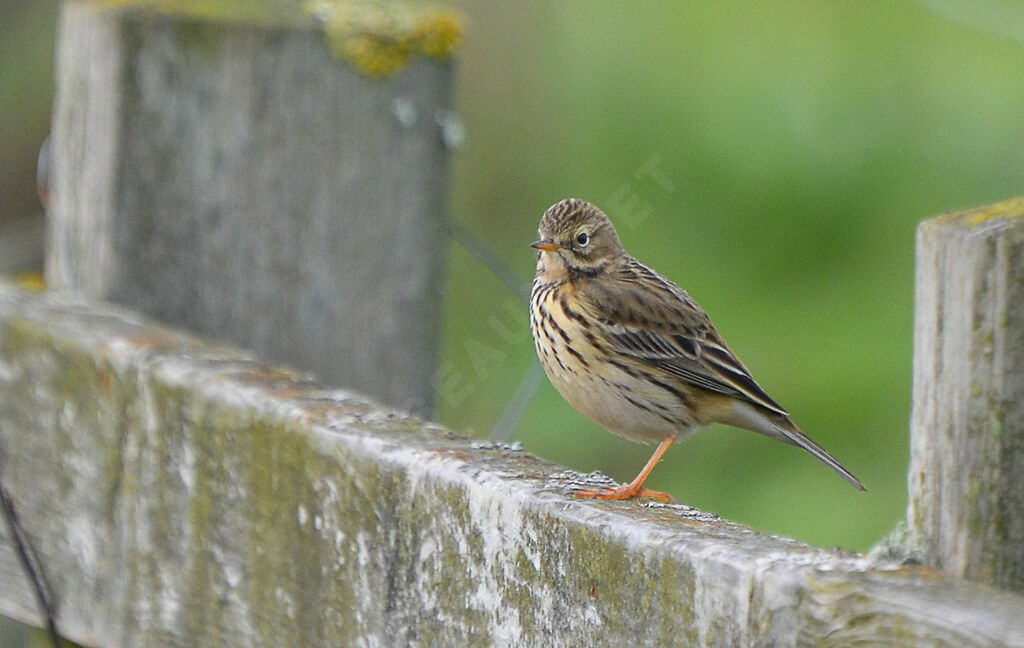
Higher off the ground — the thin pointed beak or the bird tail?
the thin pointed beak

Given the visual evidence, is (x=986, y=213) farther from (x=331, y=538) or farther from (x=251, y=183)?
(x=251, y=183)

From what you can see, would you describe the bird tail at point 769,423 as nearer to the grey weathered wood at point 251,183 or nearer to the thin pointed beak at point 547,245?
the thin pointed beak at point 547,245

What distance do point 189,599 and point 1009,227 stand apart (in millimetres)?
1817

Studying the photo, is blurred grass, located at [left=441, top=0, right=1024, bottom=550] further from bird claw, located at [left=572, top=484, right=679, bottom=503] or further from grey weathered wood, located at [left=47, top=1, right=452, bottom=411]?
bird claw, located at [left=572, top=484, right=679, bottom=503]

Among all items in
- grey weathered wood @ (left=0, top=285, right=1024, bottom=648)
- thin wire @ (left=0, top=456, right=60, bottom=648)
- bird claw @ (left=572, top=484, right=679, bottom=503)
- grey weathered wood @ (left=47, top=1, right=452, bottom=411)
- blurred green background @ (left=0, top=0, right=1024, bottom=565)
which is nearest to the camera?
grey weathered wood @ (left=0, top=285, right=1024, bottom=648)

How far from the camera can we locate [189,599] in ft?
9.04

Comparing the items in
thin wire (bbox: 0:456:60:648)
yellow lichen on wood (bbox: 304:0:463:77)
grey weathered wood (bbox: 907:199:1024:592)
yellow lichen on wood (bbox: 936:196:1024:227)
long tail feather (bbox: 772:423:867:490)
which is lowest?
thin wire (bbox: 0:456:60:648)

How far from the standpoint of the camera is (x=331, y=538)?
7.93 ft

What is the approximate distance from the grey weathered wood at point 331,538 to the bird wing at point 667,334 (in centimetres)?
120

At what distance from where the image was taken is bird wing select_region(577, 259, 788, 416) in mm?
3803

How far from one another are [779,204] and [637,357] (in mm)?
2427

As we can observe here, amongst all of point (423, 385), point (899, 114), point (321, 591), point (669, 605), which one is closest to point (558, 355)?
point (423, 385)

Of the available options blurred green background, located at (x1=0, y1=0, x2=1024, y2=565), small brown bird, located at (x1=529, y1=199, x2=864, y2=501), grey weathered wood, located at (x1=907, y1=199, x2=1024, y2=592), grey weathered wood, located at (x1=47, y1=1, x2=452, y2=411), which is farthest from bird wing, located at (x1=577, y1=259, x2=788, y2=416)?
grey weathered wood, located at (x1=907, y1=199, x2=1024, y2=592)

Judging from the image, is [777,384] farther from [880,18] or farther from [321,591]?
[321,591]
